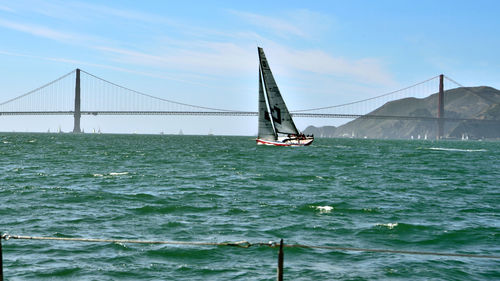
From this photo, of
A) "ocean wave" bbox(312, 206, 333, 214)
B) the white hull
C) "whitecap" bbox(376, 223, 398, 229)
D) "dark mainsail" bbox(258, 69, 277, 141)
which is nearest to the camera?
"whitecap" bbox(376, 223, 398, 229)

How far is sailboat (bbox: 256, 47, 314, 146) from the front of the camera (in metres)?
77.8

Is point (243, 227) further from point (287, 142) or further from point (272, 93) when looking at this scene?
point (287, 142)

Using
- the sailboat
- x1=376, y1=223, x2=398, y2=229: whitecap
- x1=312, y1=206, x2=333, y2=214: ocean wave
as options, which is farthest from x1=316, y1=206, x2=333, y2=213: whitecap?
the sailboat

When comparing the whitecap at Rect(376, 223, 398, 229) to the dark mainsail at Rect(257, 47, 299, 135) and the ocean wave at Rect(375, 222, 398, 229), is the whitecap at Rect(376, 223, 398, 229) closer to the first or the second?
the ocean wave at Rect(375, 222, 398, 229)

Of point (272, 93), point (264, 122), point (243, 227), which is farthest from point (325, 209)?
point (264, 122)

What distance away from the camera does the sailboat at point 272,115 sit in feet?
255

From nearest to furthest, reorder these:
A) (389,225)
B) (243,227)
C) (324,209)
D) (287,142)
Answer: (243,227)
(389,225)
(324,209)
(287,142)

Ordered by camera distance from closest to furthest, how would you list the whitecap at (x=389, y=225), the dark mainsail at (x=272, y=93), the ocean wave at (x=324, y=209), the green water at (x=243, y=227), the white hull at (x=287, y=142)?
1. the green water at (x=243, y=227)
2. the whitecap at (x=389, y=225)
3. the ocean wave at (x=324, y=209)
4. the dark mainsail at (x=272, y=93)
5. the white hull at (x=287, y=142)

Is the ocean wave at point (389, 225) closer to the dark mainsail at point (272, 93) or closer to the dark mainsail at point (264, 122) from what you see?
the dark mainsail at point (272, 93)

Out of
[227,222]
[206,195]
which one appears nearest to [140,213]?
[227,222]

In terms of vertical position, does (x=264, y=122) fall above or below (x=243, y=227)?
above

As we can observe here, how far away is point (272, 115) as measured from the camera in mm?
78375

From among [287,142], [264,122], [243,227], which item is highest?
[264,122]

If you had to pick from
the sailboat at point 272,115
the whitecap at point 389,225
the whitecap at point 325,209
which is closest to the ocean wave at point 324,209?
the whitecap at point 325,209
